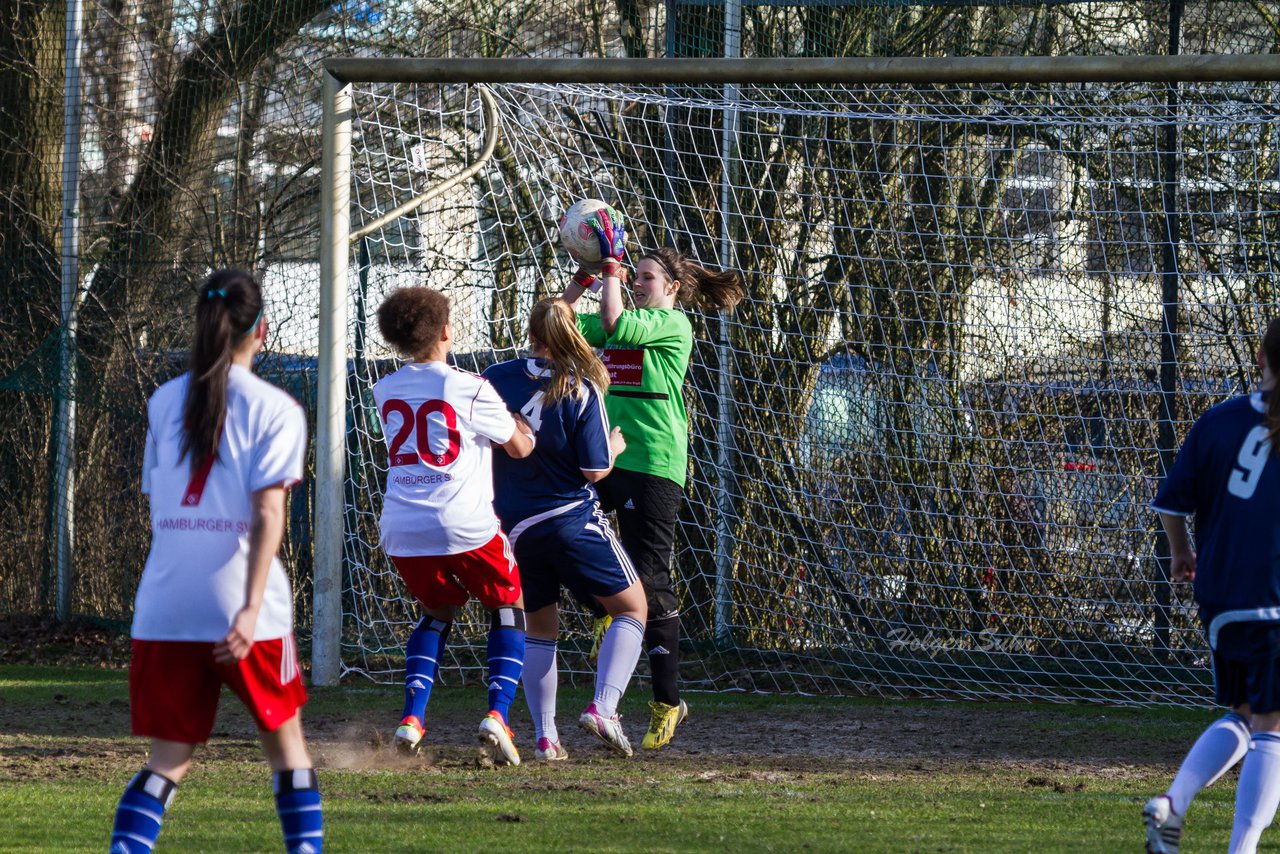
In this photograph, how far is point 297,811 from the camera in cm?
331

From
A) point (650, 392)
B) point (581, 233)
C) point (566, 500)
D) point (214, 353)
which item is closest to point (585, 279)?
point (581, 233)

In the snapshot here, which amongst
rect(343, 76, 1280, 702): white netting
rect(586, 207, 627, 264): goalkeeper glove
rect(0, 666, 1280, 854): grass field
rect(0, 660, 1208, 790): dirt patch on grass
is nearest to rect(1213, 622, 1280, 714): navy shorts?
rect(0, 666, 1280, 854): grass field

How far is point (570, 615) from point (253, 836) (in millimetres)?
4513

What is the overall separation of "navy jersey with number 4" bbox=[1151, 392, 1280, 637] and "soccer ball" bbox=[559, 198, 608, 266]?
2712 millimetres

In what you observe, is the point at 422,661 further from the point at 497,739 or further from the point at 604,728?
the point at 604,728

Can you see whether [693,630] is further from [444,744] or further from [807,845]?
[807,845]

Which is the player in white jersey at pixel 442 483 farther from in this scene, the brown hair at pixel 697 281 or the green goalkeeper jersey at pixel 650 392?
the brown hair at pixel 697 281

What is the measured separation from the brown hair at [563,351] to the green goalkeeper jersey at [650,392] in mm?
440

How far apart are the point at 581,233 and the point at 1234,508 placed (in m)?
2.94

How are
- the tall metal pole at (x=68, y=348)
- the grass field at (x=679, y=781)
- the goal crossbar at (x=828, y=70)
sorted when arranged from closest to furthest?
the grass field at (x=679, y=781) < the goal crossbar at (x=828, y=70) < the tall metal pole at (x=68, y=348)

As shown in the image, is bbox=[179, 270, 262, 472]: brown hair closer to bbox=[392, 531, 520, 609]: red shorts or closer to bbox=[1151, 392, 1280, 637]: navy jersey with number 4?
bbox=[392, 531, 520, 609]: red shorts

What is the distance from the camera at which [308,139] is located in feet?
34.1

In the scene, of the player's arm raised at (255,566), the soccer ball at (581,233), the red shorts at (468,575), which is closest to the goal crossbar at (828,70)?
the soccer ball at (581,233)

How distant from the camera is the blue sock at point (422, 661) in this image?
511cm
